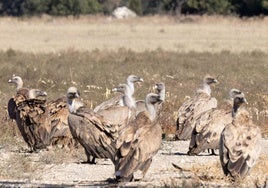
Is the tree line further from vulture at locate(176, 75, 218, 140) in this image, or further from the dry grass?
vulture at locate(176, 75, 218, 140)

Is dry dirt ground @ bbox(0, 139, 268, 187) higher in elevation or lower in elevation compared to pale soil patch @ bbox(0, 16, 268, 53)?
higher

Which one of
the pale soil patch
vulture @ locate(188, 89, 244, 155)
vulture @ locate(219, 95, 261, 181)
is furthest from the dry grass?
vulture @ locate(219, 95, 261, 181)

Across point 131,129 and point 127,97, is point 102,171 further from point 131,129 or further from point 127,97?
point 127,97

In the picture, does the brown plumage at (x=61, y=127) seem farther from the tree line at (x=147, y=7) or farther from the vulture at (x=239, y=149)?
the tree line at (x=147, y=7)

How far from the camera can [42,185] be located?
10812 millimetres

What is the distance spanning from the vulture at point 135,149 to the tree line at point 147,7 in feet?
202

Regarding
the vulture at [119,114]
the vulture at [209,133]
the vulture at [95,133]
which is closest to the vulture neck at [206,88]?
the vulture at [119,114]

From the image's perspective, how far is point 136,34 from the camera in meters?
53.1

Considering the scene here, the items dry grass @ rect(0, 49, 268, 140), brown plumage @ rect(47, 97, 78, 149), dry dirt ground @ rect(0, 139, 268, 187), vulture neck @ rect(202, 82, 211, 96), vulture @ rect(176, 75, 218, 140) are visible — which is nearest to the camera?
dry dirt ground @ rect(0, 139, 268, 187)

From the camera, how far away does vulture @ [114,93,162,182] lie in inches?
419

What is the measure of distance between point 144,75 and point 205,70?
2.76 metres

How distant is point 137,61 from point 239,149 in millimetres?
21093

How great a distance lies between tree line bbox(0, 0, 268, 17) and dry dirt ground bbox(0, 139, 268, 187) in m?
59.0

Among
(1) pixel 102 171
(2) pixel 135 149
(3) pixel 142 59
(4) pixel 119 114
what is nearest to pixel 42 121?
(4) pixel 119 114
